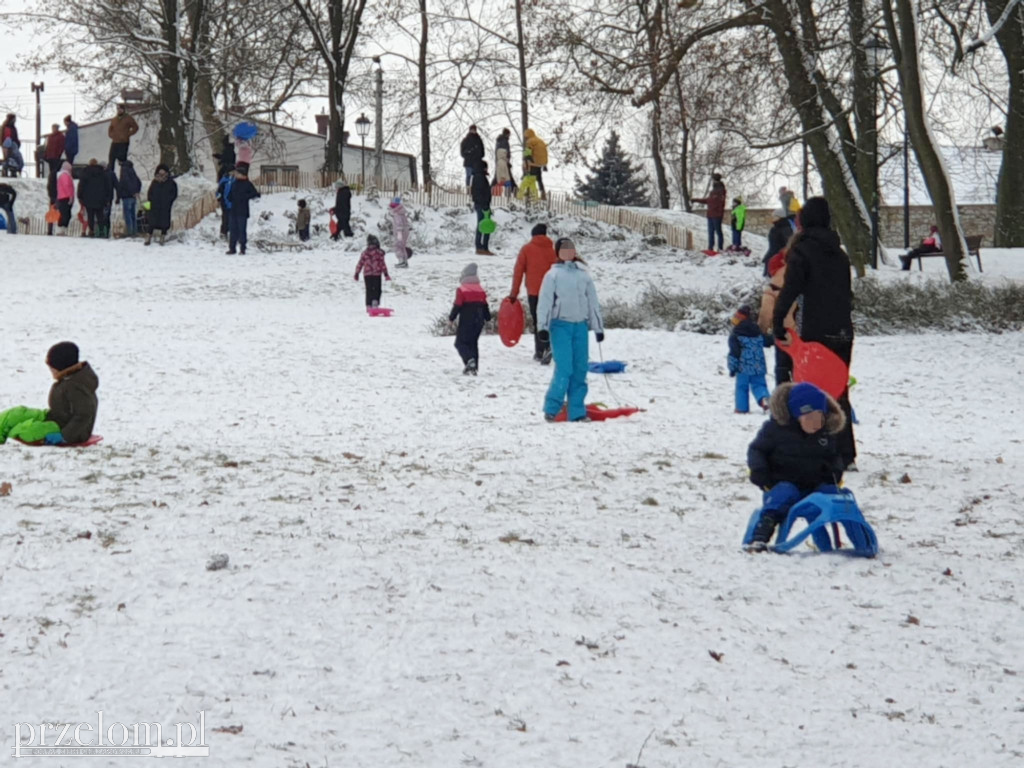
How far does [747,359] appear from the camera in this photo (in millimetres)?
12000

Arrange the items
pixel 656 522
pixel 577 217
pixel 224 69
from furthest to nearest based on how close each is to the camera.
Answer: pixel 224 69 → pixel 577 217 → pixel 656 522

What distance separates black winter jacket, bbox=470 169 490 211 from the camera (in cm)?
2697

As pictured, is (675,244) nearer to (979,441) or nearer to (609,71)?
(609,71)

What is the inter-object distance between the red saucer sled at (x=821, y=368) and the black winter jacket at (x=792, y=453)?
5.65 ft

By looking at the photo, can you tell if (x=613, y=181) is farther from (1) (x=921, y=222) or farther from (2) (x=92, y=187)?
(2) (x=92, y=187)

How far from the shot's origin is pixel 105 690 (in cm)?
452

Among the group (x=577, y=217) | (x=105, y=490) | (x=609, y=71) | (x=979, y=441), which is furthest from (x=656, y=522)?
(x=577, y=217)

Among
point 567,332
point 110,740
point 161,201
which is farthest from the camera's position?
point 161,201

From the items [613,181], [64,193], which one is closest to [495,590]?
[64,193]

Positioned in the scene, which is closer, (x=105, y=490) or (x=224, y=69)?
(x=105, y=490)

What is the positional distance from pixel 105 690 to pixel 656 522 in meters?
3.63

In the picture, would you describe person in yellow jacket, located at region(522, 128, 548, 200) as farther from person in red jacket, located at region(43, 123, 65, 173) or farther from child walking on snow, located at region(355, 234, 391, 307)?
child walking on snow, located at region(355, 234, 391, 307)

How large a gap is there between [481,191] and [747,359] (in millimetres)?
15738

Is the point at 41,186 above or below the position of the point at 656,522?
above
